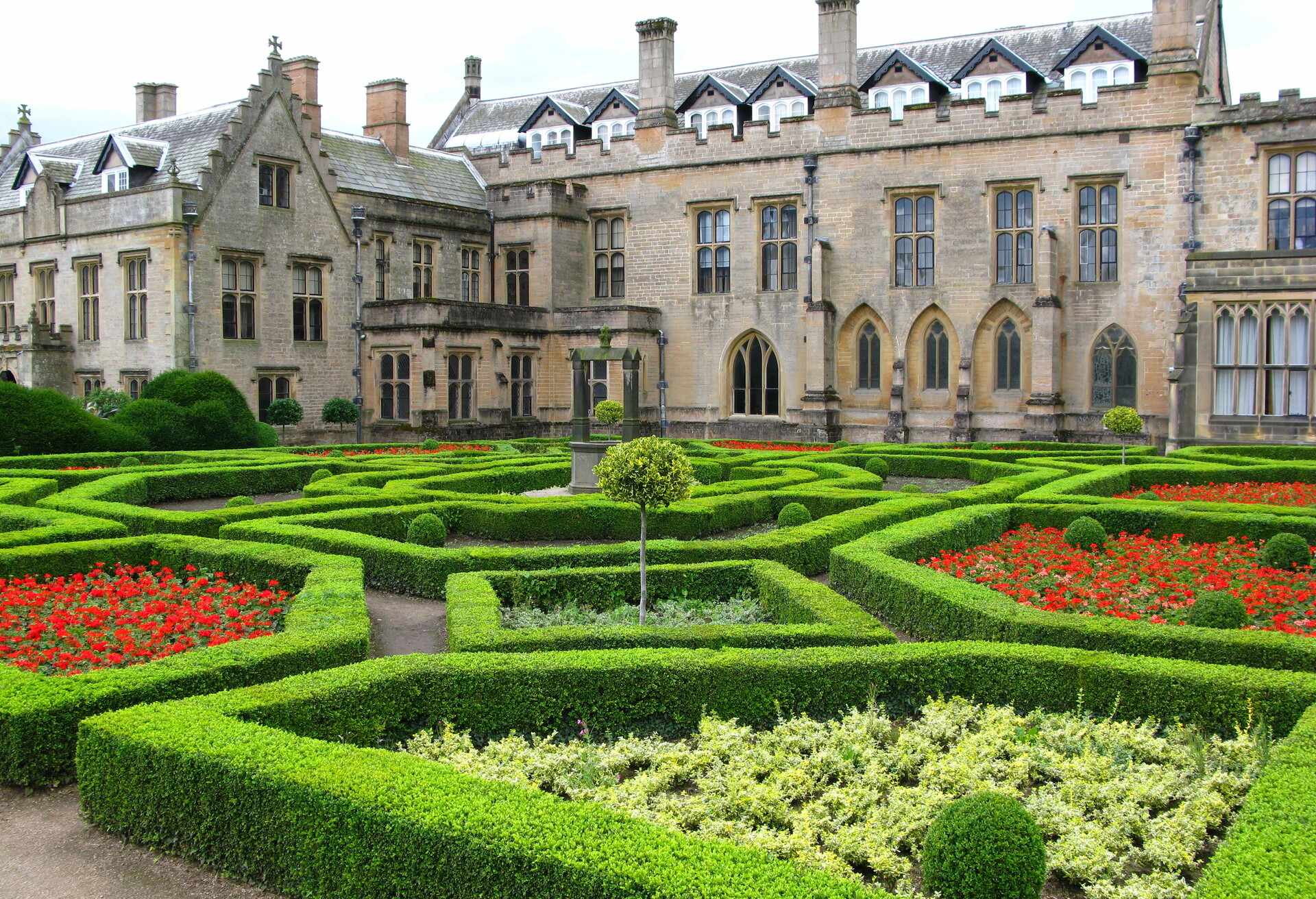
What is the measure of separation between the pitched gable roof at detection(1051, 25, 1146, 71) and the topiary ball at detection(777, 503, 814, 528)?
23.1 metres

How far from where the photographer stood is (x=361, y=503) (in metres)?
16.8

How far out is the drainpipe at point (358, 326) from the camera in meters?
33.4

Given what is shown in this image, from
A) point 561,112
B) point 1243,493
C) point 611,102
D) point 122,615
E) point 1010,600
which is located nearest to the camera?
point 1010,600

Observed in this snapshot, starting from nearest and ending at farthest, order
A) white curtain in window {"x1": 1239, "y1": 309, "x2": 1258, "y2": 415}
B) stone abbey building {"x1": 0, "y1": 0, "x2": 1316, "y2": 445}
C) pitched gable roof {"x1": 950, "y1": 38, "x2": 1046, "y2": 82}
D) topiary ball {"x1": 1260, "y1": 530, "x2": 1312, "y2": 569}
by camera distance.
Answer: topiary ball {"x1": 1260, "y1": 530, "x2": 1312, "y2": 569}, white curtain in window {"x1": 1239, "y1": 309, "x2": 1258, "y2": 415}, stone abbey building {"x1": 0, "y1": 0, "x2": 1316, "y2": 445}, pitched gable roof {"x1": 950, "y1": 38, "x2": 1046, "y2": 82}

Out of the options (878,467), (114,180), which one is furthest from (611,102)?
(878,467)

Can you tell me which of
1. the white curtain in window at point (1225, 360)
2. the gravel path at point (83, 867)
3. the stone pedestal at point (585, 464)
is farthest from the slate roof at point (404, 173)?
the gravel path at point (83, 867)

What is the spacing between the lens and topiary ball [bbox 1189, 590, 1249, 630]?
10109 mm

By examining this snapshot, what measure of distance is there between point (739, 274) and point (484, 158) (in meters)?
10.3

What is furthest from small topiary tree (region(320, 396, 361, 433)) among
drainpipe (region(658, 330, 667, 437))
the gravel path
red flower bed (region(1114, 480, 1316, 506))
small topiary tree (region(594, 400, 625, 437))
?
the gravel path

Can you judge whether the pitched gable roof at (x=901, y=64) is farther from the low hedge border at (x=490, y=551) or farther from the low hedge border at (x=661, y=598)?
the low hedge border at (x=661, y=598)

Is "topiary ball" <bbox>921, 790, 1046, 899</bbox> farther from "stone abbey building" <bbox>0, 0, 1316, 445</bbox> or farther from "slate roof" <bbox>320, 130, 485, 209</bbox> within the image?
"slate roof" <bbox>320, 130, 485, 209</bbox>

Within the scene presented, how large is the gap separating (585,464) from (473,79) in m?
31.8

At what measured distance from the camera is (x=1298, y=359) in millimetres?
24906

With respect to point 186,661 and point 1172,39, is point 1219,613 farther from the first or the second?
point 1172,39
